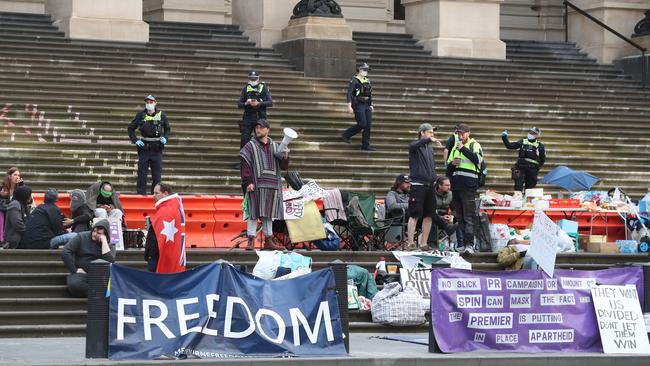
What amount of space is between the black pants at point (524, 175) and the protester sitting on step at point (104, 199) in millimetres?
6902

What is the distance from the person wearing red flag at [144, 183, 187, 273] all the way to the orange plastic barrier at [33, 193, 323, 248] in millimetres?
3727

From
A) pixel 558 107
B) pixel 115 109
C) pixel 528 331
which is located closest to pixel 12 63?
pixel 115 109

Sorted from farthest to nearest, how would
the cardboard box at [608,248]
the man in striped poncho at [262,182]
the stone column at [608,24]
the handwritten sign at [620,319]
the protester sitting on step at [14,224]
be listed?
the stone column at [608,24]
the cardboard box at [608,248]
the man in striped poncho at [262,182]
the protester sitting on step at [14,224]
the handwritten sign at [620,319]

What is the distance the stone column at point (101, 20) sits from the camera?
28891mm

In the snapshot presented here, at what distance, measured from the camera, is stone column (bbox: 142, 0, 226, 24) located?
33812 mm

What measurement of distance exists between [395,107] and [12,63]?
6.81 meters

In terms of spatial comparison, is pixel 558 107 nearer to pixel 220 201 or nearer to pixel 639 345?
pixel 220 201

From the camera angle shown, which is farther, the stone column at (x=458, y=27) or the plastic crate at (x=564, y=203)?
the stone column at (x=458, y=27)

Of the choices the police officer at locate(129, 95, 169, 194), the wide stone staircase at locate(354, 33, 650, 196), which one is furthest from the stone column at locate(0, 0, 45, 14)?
the police officer at locate(129, 95, 169, 194)

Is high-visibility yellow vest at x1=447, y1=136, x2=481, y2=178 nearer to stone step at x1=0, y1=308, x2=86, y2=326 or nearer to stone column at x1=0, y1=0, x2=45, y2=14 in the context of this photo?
stone step at x1=0, y1=308, x2=86, y2=326

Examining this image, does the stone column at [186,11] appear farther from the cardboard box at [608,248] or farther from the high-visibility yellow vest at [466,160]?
the cardboard box at [608,248]

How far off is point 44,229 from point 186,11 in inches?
644

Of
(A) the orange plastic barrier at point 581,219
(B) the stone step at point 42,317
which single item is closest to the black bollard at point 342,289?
(B) the stone step at point 42,317

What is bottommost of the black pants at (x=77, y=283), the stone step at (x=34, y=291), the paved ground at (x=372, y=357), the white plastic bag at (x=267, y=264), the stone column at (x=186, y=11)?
the paved ground at (x=372, y=357)
